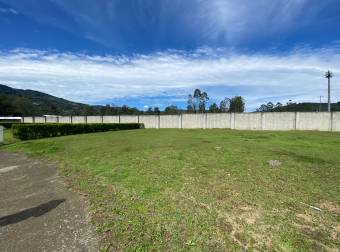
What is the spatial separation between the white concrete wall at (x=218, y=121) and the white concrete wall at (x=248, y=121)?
117 cm

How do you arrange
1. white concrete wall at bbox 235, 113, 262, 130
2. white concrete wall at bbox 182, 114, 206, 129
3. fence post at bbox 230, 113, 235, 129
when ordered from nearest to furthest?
white concrete wall at bbox 235, 113, 262, 130, fence post at bbox 230, 113, 235, 129, white concrete wall at bbox 182, 114, 206, 129

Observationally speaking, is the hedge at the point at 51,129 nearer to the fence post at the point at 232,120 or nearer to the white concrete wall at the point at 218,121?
the white concrete wall at the point at 218,121

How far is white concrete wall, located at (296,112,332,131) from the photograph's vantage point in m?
25.3

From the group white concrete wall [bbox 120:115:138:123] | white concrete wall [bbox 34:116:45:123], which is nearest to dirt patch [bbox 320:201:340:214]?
white concrete wall [bbox 120:115:138:123]

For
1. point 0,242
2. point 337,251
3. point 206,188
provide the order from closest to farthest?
point 337,251 < point 0,242 < point 206,188

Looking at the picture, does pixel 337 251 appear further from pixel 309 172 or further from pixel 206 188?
pixel 309 172

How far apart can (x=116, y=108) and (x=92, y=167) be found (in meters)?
81.1

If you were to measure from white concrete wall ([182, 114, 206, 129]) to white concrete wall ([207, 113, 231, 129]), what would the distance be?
0.84 metres

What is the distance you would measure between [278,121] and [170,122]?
14.1 metres

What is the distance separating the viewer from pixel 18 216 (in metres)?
4.30

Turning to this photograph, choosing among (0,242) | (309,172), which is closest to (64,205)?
(0,242)

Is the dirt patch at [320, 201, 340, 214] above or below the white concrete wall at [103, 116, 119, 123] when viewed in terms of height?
below

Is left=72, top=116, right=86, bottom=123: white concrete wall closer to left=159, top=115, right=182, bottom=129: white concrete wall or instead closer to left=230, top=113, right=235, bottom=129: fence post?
left=159, top=115, right=182, bottom=129: white concrete wall

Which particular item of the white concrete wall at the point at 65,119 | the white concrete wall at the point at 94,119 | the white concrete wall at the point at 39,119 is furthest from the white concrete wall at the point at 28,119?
the white concrete wall at the point at 94,119
